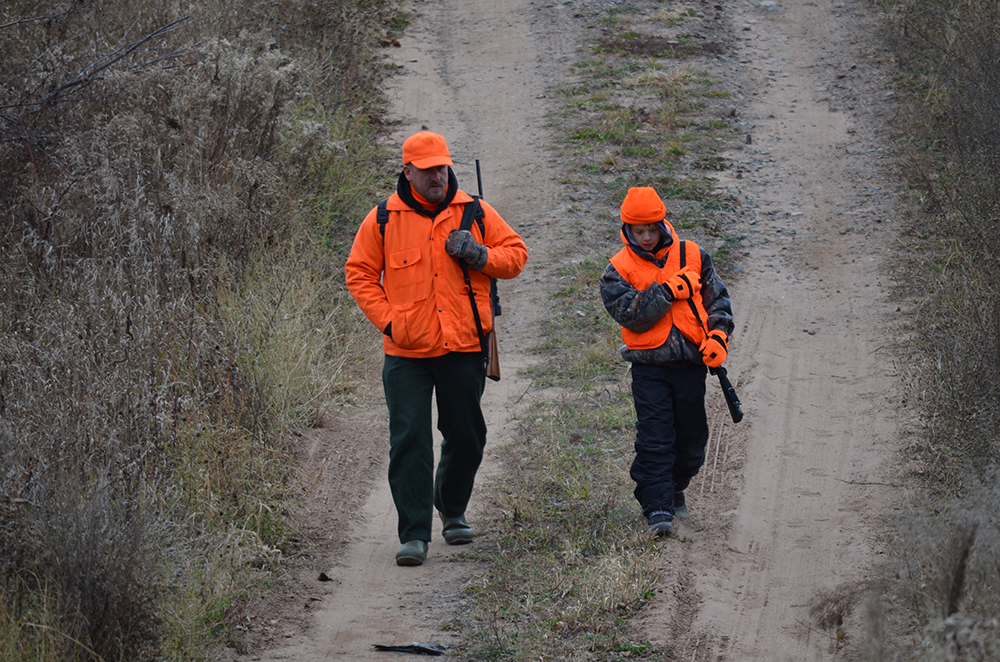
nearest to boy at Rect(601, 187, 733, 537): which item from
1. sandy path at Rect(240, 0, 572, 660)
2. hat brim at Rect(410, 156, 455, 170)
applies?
hat brim at Rect(410, 156, 455, 170)

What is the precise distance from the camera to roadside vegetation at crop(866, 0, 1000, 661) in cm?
353

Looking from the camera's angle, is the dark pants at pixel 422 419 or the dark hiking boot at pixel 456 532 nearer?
the dark pants at pixel 422 419

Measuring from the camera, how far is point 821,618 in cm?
Result: 448

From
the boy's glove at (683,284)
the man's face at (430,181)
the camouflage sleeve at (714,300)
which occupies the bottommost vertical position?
the camouflage sleeve at (714,300)

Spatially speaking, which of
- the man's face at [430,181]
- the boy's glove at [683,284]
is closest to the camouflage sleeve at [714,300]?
the boy's glove at [683,284]

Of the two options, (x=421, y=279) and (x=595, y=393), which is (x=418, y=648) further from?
(x=595, y=393)

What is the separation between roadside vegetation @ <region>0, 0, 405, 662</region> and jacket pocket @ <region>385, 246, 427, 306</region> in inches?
50.7

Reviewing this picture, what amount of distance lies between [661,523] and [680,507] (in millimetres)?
438

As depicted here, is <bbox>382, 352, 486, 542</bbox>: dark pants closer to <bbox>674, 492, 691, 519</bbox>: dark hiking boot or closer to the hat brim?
the hat brim

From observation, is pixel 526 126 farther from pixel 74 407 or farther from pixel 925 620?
pixel 925 620

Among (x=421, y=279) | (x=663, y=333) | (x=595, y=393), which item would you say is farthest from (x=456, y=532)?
(x=595, y=393)

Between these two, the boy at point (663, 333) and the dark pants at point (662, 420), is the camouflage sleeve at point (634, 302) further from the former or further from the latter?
the dark pants at point (662, 420)

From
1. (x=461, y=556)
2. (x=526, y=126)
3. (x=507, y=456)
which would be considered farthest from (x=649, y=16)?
(x=461, y=556)

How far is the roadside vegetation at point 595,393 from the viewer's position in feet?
15.1
